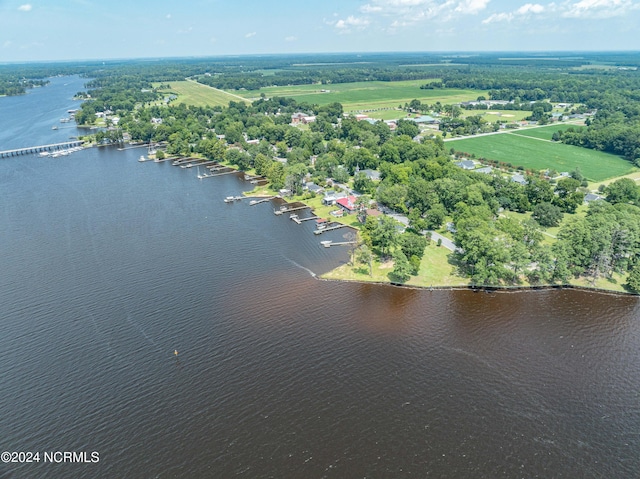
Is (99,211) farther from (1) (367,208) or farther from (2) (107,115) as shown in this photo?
(2) (107,115)

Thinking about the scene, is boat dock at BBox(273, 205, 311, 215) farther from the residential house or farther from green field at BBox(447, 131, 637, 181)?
the residential house

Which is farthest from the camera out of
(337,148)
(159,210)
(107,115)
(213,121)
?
(107,115)

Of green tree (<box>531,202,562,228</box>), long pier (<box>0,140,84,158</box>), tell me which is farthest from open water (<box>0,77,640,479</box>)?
long pier (<box>0,140,84,158</box>)

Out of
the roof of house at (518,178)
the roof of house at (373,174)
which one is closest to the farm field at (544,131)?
the roof of house at (518,178)

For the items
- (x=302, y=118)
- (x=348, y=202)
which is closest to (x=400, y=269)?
(x=348, y=202)

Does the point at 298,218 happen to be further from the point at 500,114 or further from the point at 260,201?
the point at 500,114

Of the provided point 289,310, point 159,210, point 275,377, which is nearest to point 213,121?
point 159,210
